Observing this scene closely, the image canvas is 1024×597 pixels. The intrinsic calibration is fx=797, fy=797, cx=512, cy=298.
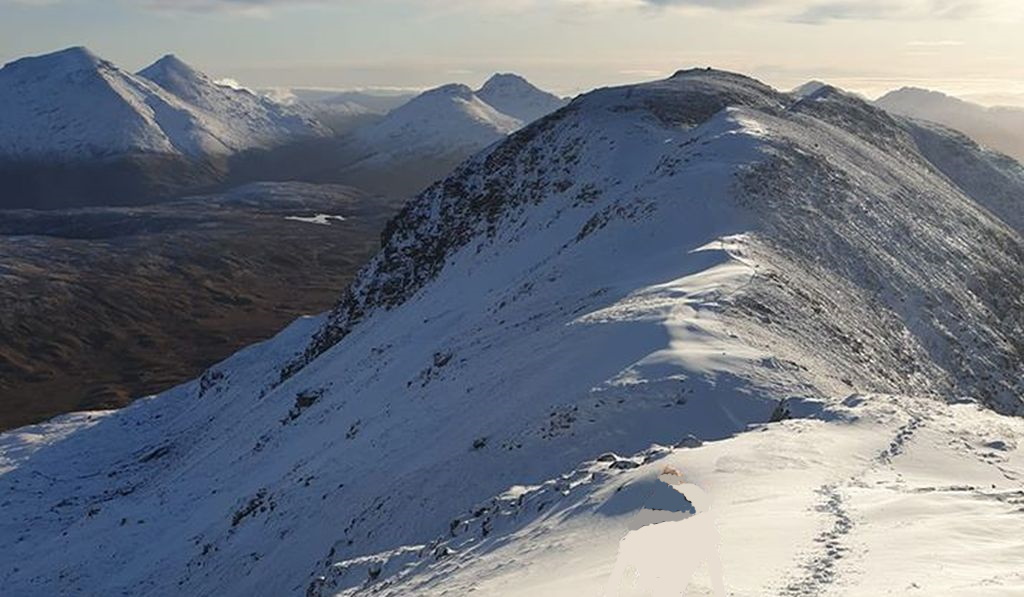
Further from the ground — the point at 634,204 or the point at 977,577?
the point at 634,204

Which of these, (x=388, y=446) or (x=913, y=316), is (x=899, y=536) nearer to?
(x=388, y=446)

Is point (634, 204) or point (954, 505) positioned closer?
point (954, 505)

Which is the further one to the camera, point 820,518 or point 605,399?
point 605,399

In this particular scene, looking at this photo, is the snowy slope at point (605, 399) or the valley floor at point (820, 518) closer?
the valley floor at point (820, 518)

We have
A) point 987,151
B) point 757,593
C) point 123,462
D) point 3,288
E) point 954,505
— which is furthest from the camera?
point 3,288

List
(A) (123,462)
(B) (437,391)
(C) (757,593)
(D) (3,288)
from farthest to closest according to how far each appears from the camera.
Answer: (D) (3,288) < (A) (123,462) < (B) (437,391) < (C) (757,593)

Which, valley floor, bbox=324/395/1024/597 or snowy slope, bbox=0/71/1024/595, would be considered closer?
valley floor, bbox=324/395/1024/597

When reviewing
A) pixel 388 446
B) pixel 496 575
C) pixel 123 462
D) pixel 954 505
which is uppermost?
pixel 954 505

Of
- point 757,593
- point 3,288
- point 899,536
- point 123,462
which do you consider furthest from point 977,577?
point 3,288
